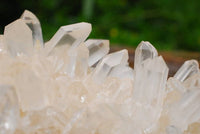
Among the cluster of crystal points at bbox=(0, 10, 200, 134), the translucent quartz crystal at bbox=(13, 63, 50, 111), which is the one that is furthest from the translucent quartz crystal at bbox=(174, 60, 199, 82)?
the translucent quartz crystal at bbox=(13, 63, 50, 111)

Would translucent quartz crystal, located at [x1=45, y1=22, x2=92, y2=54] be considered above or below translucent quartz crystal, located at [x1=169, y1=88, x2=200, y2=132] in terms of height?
above

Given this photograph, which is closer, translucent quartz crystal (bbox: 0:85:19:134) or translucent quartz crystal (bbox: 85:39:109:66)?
translucent quartz crystal (bbox: 0:85:19:134)

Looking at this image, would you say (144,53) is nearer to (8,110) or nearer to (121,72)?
(121,72)

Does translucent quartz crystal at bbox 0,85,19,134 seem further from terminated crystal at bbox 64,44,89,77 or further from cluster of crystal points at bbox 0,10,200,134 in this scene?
terminated crystal at bbox 64,44,89,77

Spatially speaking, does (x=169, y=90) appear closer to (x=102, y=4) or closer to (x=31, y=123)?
(x=31, y=123)

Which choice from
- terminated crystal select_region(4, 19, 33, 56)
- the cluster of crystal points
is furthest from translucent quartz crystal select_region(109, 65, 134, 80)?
terminated crystal select_region(4, 19, 33, 56)

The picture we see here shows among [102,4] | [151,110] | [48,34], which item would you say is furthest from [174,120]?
[102,4]

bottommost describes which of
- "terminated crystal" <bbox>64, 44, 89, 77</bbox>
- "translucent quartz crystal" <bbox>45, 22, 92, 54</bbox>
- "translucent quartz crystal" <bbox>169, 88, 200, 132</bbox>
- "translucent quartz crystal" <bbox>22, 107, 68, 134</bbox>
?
"translucent quartz crystal" <bbox>169, 88, 200, 132</bbox>
